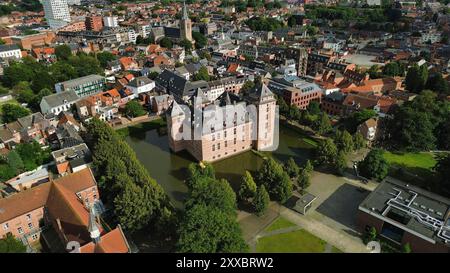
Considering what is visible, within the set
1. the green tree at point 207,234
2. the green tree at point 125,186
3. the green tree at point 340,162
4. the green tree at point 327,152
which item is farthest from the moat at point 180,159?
the green tree at point 207,234

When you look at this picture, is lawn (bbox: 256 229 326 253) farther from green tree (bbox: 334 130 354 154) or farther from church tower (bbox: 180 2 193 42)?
church tower (bbox: 180 2 193 42)

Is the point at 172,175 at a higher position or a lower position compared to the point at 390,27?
lower

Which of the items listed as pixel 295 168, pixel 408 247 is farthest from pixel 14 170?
pixel 408 247

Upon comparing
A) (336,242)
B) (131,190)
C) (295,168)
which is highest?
(131,190)

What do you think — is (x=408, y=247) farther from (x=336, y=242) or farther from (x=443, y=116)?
(x=443, y=116)

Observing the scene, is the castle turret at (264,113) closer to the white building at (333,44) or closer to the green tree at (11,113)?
the green tree at (11,113)

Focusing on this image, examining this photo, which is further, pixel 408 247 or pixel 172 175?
pixel 172 175

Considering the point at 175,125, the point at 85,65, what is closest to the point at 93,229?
the point at 175,125

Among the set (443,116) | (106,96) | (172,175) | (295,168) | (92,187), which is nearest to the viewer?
(92,187)
